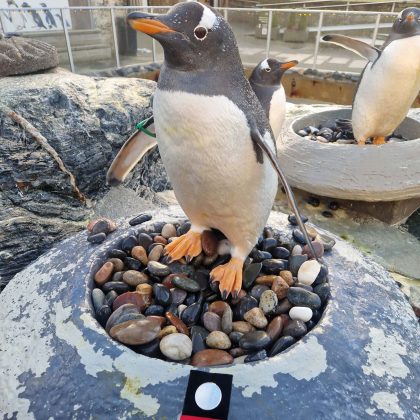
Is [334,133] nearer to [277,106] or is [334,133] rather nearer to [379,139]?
[379,139]

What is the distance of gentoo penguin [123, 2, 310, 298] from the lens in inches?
26.4

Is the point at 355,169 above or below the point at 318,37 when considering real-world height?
below

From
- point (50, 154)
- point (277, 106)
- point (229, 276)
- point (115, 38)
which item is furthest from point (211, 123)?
point (115, 38)

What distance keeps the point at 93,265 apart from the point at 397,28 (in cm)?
192

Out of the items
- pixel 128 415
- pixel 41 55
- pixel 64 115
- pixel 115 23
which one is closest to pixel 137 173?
pixel 64 115

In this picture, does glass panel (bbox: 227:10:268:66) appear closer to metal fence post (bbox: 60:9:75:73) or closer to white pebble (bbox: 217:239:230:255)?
metal fence post (bbox: 60:9:75:73)

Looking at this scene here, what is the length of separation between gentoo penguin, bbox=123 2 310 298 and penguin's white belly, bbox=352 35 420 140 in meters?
1.49

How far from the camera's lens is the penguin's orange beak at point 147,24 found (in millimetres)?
634

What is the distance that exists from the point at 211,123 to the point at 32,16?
11.4 ft

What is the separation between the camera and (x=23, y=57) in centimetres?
195

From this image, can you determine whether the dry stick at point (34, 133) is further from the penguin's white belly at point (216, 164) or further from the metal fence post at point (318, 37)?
the metal fence post at point (318, 37)

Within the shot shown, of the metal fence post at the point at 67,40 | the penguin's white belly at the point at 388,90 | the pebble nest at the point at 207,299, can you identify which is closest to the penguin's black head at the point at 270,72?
the penguin's white belly at the point at 388,90

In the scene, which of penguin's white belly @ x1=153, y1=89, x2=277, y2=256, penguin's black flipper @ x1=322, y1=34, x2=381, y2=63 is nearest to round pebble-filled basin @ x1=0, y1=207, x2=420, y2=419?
penguin's white belly @ x1=153, y1=89, x2=277, y2=256

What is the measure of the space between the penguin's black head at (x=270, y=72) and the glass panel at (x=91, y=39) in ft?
7.75
